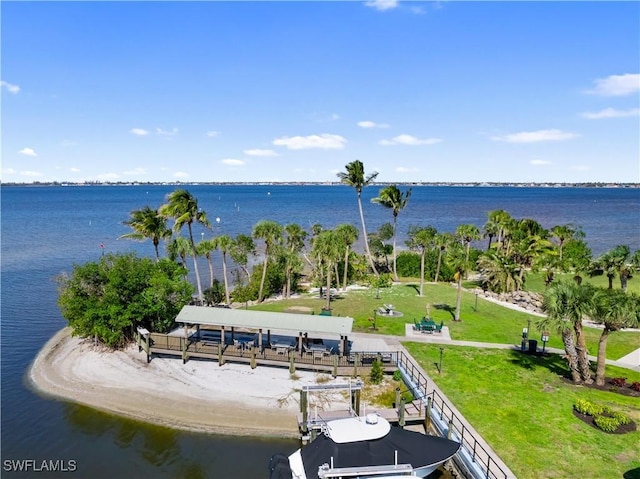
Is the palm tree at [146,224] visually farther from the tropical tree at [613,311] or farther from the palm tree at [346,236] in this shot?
the tropical tree at [613,311]

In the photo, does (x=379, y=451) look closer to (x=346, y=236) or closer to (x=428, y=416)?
(x=428, y=416)

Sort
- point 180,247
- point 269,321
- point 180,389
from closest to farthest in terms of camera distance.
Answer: point 180,389 → point 269,321 → point 180,247

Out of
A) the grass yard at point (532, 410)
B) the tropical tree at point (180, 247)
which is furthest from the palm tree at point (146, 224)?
the grass yard at point (532, 410)

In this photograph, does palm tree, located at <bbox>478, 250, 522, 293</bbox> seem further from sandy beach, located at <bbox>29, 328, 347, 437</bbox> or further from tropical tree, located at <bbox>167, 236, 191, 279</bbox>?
tropical tree, located at <bbox>167, 236, 191, 279</bbox>

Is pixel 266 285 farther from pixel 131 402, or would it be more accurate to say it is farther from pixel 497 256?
pixel 497 256

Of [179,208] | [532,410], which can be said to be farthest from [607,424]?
[179,208]

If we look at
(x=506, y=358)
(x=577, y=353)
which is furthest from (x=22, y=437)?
(x=577, y=353)
